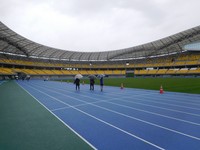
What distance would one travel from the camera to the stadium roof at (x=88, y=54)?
49950 mm

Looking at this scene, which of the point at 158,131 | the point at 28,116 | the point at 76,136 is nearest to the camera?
the point at 76,136

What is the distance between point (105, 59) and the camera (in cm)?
9181

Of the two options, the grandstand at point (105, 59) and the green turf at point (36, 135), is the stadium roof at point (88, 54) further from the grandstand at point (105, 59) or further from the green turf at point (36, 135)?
the green turf at point (36, 135)

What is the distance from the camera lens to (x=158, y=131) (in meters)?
5.79

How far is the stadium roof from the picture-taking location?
164 ft

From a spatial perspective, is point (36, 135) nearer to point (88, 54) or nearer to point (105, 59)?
point (88, 54)

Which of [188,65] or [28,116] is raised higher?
[188,65]

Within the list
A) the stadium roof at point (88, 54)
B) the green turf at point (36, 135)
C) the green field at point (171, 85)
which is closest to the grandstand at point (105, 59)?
the stadium roof at point (88, 54)

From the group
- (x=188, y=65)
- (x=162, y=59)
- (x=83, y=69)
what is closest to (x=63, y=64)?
(x=83, y=69)

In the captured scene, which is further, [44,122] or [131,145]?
[44,122]

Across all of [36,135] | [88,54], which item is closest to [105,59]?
[88,54]

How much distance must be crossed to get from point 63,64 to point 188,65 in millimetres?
54613

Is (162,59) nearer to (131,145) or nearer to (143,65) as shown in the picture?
(143,65)

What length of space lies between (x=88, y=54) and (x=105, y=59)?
35.1 ft
